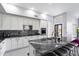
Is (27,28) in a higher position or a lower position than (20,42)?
higher

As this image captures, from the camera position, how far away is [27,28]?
527cm

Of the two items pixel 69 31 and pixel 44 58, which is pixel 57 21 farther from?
pixel 44 58

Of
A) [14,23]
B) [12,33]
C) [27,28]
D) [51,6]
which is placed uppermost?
[51,6]

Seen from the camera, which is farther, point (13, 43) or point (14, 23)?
point (14, 23)

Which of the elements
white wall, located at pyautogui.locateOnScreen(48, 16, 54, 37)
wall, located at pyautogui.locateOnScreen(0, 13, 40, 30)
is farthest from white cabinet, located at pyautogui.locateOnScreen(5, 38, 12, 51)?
white wall, located at pyautogui.locateOnScreen(48, 16, 54, 37)

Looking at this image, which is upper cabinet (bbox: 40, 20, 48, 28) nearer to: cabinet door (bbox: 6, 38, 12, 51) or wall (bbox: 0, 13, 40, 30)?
wall (bbox: 0, 13, 40, 30)

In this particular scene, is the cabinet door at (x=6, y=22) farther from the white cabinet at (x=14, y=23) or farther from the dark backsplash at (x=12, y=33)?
the dark backsplash at (x=12, y=33)

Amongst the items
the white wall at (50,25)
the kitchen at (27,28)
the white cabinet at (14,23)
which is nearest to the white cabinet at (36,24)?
the kitchen at (27,28)

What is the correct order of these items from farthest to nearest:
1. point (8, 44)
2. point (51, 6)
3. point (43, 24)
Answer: point (43, 24) → point (51, 6) → point (8, 44)

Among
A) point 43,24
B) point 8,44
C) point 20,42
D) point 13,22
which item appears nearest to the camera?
point 8,44

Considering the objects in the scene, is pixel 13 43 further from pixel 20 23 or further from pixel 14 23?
pixel 20 23

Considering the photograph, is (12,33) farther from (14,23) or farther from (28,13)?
(28,13)

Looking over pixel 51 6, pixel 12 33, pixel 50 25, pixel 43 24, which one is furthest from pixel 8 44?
pixel 50 25

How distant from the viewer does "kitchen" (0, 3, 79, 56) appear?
3.31 m
